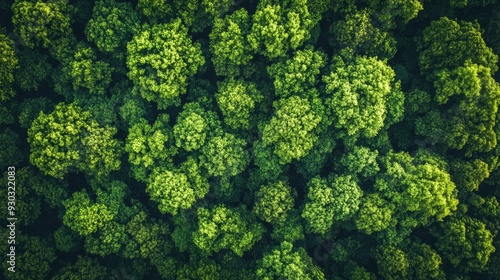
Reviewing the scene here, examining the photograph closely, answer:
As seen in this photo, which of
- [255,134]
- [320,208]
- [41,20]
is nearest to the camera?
[41,20]

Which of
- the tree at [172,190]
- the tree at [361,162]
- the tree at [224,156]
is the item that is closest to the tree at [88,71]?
the tree at [172,190]

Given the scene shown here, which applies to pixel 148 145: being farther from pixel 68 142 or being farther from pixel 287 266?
pixel 287 266

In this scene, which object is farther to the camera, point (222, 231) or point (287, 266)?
point (222, 231)

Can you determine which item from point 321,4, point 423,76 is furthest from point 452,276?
point 321,4

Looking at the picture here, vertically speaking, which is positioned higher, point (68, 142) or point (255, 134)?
point (68, 142)

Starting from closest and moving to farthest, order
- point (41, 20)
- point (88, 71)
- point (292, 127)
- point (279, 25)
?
point (279, 25)
point (41, 20)
point (292, 127)
point (88, 71)

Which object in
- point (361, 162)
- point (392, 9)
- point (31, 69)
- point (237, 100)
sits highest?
point (392, 9)

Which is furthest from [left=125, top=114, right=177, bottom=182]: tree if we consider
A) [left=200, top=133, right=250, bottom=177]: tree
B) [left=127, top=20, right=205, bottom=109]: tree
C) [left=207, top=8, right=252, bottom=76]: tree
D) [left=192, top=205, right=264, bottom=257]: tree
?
[left=207, top=8, right=252, bottom=76]: tree

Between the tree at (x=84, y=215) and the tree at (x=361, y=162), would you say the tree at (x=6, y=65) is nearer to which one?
the tree at (x=84, y=215)

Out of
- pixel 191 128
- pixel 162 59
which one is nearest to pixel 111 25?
pixel 162 59
